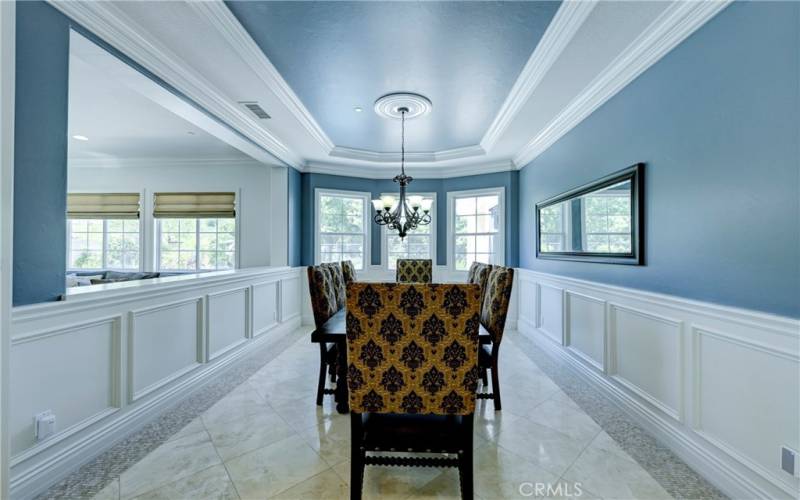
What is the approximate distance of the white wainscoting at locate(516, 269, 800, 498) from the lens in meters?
1.46

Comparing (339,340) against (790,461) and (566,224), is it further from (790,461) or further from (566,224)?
(566,224)

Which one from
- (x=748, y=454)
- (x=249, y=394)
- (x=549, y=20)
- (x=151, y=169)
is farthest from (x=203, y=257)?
(x=748, y=454)

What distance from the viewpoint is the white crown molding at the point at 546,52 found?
1888 millimetres

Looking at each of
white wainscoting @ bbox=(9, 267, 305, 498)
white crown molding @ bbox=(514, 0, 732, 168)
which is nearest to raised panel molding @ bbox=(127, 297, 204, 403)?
white wainscoting @ bbox=(9, 267, 305, 498)

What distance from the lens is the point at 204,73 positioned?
8.26ft

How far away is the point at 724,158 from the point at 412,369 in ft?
6.25

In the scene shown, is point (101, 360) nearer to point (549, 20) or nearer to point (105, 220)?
point (549, 20)

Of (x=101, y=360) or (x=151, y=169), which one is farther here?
(x=151, y=169)

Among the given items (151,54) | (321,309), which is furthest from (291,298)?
(151,54)

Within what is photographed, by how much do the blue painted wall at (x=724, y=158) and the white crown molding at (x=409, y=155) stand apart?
7.54 feet

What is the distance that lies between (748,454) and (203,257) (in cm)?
597

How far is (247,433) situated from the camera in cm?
219

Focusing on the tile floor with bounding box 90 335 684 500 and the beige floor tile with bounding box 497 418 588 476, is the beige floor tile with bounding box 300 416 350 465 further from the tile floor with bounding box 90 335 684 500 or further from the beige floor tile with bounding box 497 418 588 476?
the beige floor tile with bounding box 497 418 588 476

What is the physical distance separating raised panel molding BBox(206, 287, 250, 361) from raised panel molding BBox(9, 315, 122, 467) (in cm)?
96
